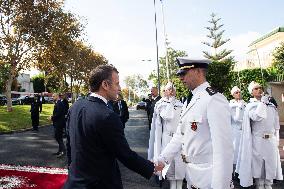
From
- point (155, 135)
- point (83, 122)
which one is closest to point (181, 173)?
point (155, 135)

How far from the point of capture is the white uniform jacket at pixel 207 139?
342cm

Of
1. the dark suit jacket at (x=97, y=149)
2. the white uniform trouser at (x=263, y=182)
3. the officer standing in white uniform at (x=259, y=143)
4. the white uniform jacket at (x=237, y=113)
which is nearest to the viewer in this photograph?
the dark suit jacket at (x=97, y=149)

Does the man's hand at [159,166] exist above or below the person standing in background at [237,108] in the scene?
below

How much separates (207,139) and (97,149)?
1104 mm

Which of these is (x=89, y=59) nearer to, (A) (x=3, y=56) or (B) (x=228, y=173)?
(A) (x=3, y=56)

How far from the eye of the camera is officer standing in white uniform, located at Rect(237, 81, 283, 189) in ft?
24.0

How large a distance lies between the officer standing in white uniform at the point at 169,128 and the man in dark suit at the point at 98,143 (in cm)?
442

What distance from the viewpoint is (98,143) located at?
3.16 meters

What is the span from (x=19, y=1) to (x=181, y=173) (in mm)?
29564

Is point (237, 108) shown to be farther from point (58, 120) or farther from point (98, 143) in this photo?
point (98, 143)

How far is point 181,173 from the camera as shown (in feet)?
25.1

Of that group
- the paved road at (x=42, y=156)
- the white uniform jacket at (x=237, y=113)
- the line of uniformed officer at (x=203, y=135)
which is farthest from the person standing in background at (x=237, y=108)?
the line of uniformed officer at (x=203, y=135)

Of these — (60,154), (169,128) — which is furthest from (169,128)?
(60,154)

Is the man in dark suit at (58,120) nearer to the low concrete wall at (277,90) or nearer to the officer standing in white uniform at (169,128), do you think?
the officer standing in white uniform at (169,128)
